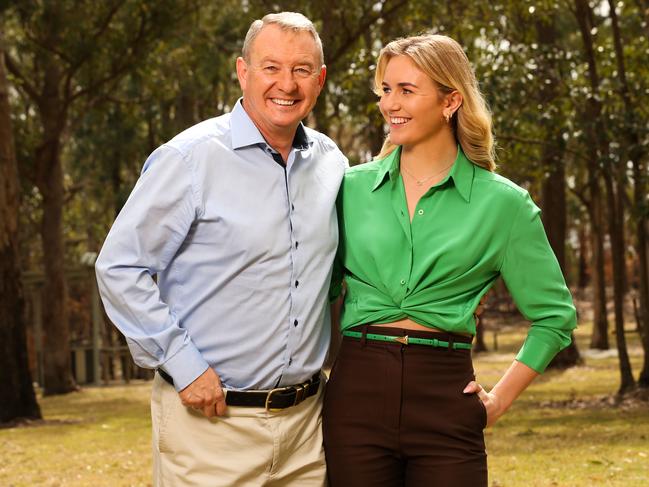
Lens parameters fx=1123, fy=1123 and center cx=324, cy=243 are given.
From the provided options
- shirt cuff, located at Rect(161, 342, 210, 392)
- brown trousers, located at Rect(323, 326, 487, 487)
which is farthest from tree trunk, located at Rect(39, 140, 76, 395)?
brown trousers, located at Rect(323, 326, 487, 487)

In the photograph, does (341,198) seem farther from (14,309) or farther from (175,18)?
(175,18)

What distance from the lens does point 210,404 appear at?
12.8 ft

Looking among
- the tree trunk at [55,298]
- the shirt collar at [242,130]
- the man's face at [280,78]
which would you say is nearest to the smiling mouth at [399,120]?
the man's face at [280,78]

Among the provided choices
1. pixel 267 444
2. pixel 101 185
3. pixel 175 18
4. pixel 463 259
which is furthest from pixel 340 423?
pixel 101 185

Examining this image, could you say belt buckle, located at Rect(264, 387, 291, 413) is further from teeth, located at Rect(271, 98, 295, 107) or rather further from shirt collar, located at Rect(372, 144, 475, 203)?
teeth, located at Rect(271, 98, 295, 107)

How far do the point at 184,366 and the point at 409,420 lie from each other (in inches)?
31.4

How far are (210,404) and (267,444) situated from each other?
28 cm

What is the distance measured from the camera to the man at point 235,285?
3879mm

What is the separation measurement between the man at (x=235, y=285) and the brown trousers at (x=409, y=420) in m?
0.22

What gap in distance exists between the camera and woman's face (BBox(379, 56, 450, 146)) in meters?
4.03

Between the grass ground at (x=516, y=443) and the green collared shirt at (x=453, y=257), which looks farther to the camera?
the grass ground at (x=516, y=443)

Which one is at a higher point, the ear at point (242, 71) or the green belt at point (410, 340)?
the ear at point (242, 71)

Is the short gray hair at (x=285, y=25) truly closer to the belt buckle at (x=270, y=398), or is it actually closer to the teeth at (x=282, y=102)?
the teeth at (x=282, y=102)

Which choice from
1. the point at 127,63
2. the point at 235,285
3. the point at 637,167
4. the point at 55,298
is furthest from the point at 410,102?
the point at 55,298
